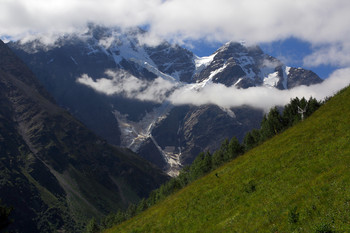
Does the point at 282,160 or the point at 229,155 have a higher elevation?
the point at 282,160

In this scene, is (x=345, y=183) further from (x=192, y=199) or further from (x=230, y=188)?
(x=192, y=199)

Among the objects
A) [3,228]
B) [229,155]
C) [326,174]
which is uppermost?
[3,228]

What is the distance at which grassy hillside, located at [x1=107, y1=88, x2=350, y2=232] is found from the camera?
2292 centimetres

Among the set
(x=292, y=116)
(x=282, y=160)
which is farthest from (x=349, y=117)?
(x=292, y=116)

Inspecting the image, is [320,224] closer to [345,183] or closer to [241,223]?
[345,183]

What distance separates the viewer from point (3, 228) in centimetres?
3166

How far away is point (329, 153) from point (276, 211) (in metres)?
12.6

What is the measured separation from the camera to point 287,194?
2914 centimetres

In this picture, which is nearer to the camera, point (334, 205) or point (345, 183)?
point (334, 205)

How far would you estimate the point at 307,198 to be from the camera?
1001 inches

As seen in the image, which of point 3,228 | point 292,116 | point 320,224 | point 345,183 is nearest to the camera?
point 320,224

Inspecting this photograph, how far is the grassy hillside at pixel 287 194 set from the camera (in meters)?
22.9

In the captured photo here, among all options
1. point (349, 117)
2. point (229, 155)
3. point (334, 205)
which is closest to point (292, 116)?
point (229, 155)

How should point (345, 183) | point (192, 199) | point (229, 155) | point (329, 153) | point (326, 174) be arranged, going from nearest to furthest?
1. point (345, 183)
2. point (326, 174)
3. point (329, 153)
4. point (192, 199)
5. point (229, 155)
